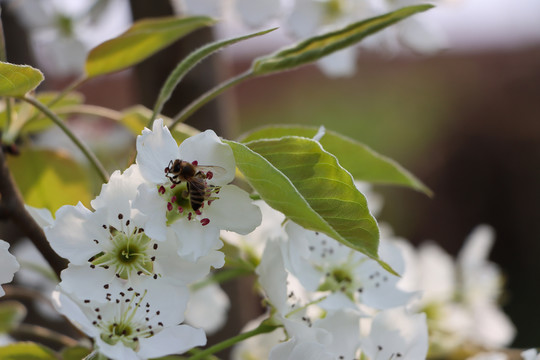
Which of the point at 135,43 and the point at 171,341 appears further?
the point at 135,43

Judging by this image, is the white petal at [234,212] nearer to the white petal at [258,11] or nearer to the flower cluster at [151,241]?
the flower cluster at [151,241]

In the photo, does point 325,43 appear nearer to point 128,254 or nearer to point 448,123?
point 128,254

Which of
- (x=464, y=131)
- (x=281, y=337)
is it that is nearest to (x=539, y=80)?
(x=464, y=131)

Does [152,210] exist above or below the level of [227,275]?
above

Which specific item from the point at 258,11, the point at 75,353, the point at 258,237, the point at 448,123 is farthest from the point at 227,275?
the point at 448,123

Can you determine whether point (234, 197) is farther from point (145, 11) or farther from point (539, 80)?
point (539, 80)

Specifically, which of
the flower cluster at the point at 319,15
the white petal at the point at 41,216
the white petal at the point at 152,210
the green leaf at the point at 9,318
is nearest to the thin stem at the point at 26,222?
the white petal at the point at 41,216
